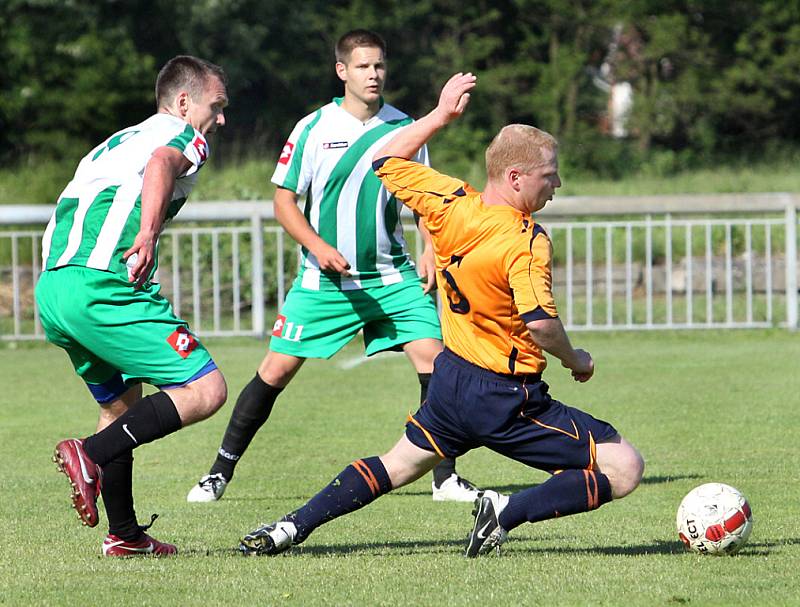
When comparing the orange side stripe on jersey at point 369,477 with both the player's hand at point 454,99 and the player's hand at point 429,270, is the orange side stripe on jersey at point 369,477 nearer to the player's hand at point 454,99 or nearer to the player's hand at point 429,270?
the player's hand at point 454,99

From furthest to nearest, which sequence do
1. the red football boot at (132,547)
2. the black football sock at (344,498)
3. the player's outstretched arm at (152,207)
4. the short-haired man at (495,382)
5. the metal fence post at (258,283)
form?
the metal fence post at (258,283) < the red football boot at (132,547) < the black football sock at (344,498) < the player's outstretched arm at (152,207) < the short-haired man at (495,382)

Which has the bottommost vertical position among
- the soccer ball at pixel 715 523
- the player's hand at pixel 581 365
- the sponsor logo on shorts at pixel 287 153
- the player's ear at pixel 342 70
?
the soccer ball at pixel 715 523

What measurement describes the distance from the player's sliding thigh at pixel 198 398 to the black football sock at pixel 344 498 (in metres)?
0.49

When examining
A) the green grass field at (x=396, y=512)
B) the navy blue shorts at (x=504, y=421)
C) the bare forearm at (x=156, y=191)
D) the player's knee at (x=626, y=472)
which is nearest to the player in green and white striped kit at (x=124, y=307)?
the bare forearm at (x=156, y=191)

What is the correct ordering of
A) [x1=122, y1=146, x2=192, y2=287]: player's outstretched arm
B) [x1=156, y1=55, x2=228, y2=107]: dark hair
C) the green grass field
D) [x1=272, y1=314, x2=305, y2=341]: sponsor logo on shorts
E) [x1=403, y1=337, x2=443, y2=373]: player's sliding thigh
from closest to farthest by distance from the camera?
1. the green grass field
2. [x1=122, y1=146, x2=192, y2=287]: player's outstretched arm
3. [x1=156, y1=55, x2=228, y2=107]: dark hair
4. [x1=403, y1=337, x2=443, y2=373]: player's sliding thigh
5. [x1=272, y1=314, x2=305, y2=341]: sponsor logo on shorts

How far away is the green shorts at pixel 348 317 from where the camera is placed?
702 cm

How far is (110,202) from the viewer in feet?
17.6

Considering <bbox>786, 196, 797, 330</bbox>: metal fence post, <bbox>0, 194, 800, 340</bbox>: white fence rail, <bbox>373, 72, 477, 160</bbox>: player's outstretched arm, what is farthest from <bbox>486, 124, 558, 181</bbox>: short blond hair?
<bbox>786, 196, 797, 330</bbox>: metal fence post

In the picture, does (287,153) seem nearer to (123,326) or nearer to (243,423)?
(243,423)

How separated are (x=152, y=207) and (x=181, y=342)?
0.51 meters

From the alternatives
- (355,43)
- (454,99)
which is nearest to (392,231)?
(355,43)

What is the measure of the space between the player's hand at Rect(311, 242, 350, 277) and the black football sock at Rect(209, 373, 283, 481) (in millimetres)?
692

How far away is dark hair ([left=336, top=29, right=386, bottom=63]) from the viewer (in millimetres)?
7012

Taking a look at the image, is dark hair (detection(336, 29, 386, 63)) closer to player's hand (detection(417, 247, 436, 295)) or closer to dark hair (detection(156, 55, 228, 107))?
player's hand (detection(417, 247, 436, 295))
